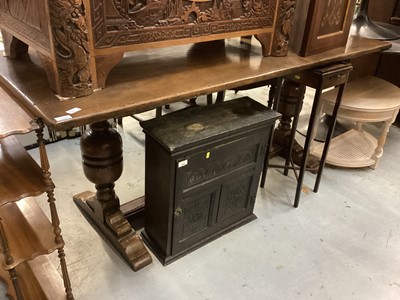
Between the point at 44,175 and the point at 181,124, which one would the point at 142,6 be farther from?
the point at 44,175

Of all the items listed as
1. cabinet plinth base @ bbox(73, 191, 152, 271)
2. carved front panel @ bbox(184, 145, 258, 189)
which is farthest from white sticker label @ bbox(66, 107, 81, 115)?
cabinet plinth base @ bbox(73, 191, 152, 271)

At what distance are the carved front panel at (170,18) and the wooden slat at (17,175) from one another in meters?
0.49

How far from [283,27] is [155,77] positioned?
70 cm

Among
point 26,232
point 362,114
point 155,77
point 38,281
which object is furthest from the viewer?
point 362,114

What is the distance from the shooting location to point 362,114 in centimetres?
226

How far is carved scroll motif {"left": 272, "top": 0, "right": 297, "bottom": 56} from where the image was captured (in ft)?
5.36

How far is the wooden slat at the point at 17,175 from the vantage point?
1.10m

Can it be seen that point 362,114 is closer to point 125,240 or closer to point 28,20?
point 125,240

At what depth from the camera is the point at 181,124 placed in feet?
5.19

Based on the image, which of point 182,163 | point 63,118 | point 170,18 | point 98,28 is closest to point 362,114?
point 182,163

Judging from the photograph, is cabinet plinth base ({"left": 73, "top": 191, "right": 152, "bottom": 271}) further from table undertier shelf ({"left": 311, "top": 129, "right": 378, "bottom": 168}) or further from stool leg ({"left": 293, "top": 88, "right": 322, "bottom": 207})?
table undertier shelf ({"left": 311, "top": 129, "right": 378, "bottom": 168})

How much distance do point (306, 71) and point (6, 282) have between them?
178 cm

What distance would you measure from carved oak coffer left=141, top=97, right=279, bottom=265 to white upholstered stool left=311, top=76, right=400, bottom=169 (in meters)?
0.80

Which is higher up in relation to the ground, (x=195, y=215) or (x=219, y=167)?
(x=219, y=167)
